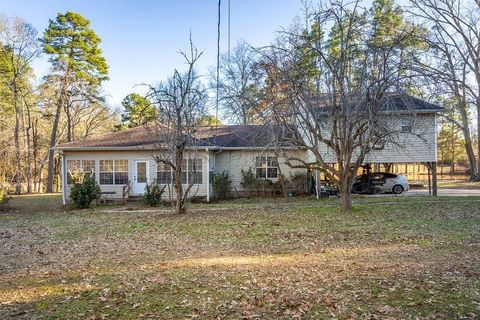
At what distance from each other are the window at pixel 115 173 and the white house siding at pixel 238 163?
17.2ft

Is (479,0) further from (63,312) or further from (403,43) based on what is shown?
(63,312)

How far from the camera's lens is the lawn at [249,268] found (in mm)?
4606

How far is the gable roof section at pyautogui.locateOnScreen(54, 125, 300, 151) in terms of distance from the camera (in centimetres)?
1934

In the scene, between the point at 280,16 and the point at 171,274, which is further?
the point at 280,16

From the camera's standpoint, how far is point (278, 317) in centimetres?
430

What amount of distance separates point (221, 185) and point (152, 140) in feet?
15.6

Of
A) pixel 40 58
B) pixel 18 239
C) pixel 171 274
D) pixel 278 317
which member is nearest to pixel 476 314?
pixel 278 317

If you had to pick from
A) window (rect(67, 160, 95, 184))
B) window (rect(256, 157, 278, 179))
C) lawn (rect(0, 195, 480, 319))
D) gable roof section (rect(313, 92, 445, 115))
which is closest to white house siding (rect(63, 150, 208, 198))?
window (rect(67, 160, 95, 184))

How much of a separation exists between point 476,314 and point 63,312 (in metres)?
4.94

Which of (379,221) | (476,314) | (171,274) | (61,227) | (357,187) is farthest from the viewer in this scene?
(357,187)

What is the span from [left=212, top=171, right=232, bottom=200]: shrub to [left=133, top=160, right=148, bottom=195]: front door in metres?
3.79

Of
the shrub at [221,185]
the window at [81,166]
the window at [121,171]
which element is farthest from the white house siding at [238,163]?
the window at [81,166]

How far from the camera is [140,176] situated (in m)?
20.4

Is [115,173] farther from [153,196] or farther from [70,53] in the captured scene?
[70,53]
